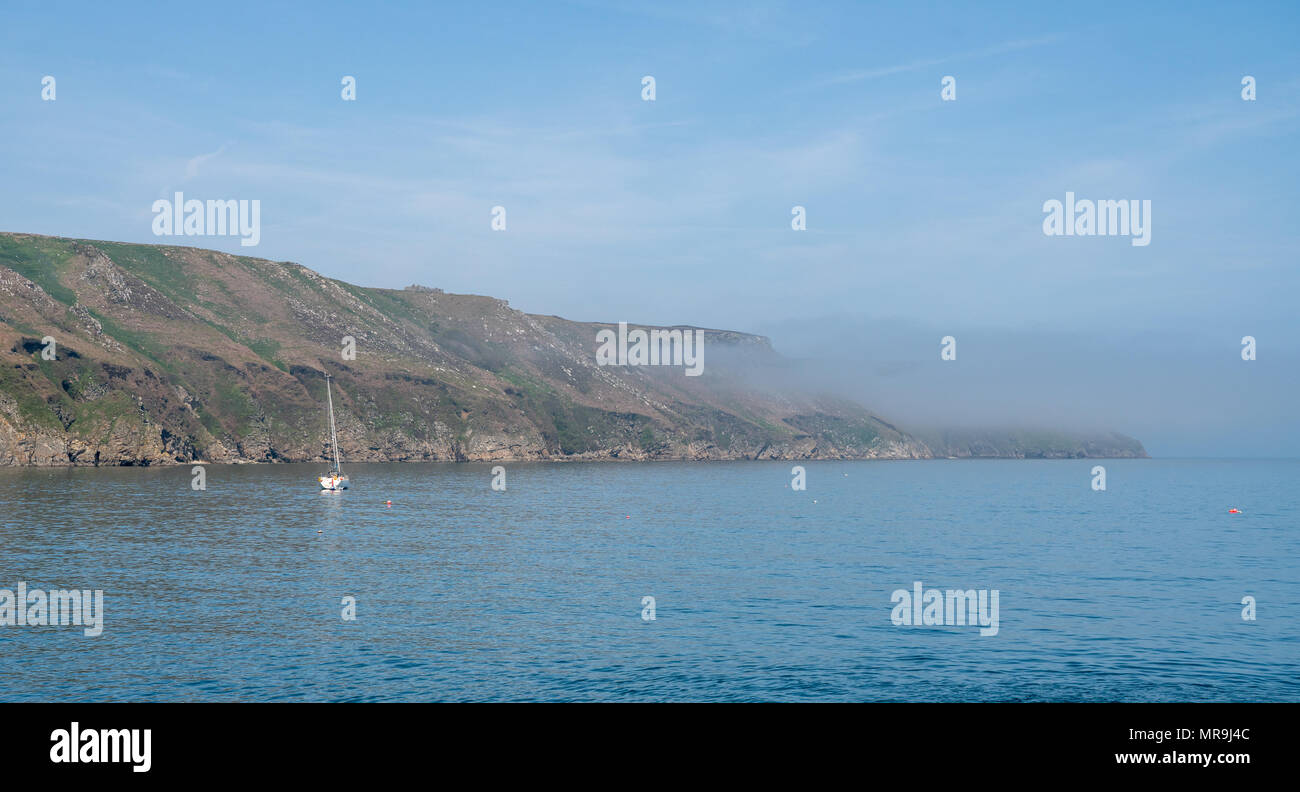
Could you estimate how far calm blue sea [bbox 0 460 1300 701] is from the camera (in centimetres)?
3762

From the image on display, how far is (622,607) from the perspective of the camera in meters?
54.9

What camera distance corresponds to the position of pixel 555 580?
65.8m

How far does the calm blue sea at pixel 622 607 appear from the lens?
3762cm

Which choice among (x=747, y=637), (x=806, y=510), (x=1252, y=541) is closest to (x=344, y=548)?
(x=747, y=637)

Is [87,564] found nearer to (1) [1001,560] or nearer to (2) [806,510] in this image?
(1) [1001,560]

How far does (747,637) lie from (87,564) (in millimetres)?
50729

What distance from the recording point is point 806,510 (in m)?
138
